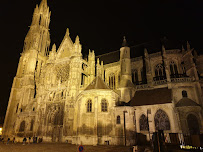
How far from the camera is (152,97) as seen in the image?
66.2ft

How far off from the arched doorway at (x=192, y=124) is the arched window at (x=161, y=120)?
2.55 m

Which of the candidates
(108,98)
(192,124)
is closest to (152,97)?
(192,124)

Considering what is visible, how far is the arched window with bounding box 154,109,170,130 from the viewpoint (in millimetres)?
17670

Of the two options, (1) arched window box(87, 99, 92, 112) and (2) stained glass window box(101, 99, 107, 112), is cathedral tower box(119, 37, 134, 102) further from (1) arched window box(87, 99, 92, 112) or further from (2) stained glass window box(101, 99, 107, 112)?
(1) arched window box(87, 99, 92, 112)

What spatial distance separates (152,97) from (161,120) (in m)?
3.44

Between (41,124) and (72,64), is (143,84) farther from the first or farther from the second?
(41,124)

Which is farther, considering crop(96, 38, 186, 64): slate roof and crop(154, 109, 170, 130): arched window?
crop(96, 38, 186, 64): slate roof

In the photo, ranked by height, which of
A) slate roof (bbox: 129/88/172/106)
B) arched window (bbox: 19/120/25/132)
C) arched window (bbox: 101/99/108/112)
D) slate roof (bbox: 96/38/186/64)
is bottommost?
arched window (bbox: 19/120/25/132)

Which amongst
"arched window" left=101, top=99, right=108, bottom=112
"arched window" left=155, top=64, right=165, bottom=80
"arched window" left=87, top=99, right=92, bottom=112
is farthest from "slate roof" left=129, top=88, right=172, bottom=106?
"arched window" left=87, top=99, right=92, bottom=112

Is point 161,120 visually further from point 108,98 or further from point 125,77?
point 125,77

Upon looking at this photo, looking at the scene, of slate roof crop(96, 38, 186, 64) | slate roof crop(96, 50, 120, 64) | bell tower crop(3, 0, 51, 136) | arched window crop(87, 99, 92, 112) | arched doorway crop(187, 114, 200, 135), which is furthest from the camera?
slate roof crop(96, 50, 120, 64)

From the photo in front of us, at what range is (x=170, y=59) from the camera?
23828 mm

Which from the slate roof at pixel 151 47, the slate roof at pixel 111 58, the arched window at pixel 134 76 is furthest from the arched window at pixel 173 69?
the slate roof at pixel 111 58

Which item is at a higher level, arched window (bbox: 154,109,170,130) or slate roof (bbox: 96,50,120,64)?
slate roof (bbox: 96,50,120,64)
